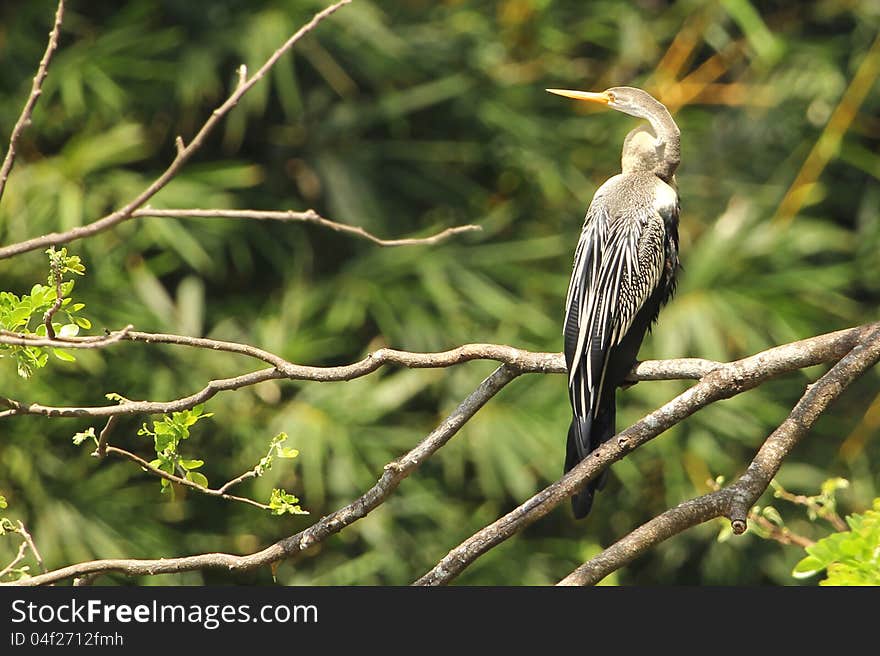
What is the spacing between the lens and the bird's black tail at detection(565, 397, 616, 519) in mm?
1386

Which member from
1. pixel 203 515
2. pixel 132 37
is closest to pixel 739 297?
pixel 203 515

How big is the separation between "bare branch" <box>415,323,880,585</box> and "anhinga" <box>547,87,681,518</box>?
20 cm

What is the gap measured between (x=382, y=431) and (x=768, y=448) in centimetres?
209

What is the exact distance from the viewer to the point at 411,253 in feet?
10.9

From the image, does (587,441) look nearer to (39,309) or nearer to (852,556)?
(852,556)

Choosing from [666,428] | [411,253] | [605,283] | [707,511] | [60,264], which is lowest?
[707,511]

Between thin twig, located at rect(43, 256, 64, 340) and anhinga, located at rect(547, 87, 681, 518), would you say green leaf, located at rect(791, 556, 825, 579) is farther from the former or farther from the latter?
thin twig, located at rect(43, 256, 64, 340)

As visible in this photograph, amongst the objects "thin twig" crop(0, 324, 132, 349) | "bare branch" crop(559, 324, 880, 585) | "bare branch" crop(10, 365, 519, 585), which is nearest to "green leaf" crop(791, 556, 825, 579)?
"bare branch" crop(559, 324, 880, 585)

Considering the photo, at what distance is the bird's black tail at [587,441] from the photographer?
1386 mm

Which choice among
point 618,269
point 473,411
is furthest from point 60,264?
point 618,269

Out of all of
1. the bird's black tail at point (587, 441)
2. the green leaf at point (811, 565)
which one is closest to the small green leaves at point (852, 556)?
the green leaf at point (811, 565)

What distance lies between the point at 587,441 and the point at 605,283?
21cm

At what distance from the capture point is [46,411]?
106 centimetres

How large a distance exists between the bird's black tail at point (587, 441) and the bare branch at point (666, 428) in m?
0.19
